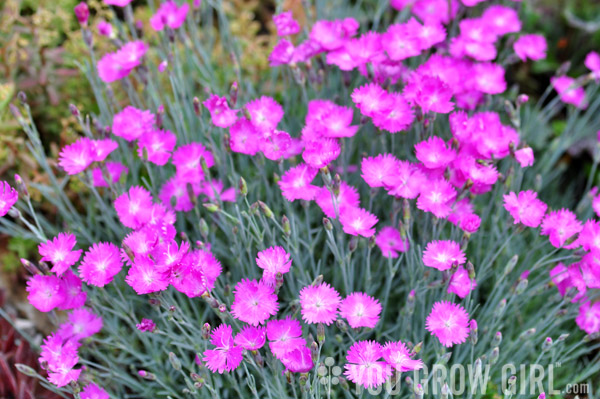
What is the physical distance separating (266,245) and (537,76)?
71.9 inches

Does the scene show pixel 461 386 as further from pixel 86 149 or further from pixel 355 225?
pixel 86 149

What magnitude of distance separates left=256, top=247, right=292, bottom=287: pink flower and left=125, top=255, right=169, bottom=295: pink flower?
9.2 inches

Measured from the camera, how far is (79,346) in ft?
5.21

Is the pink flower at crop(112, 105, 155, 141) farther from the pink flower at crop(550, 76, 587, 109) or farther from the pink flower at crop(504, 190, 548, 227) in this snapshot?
the pink flower at crop(550, 76, 587, 109)

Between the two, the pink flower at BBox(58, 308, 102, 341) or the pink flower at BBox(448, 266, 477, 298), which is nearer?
the pink flower at BBox(448, 266, 477, 298)

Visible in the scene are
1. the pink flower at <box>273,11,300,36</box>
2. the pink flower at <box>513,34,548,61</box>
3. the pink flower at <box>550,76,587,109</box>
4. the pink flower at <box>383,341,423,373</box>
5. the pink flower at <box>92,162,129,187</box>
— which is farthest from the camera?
the pink flower at <box>550,76,587,109</box>

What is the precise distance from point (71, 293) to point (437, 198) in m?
1.00

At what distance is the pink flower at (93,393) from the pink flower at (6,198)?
508mm

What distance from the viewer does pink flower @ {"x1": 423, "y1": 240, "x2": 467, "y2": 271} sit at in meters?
1.42

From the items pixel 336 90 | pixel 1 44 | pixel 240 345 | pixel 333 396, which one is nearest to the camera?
pixel 240 345

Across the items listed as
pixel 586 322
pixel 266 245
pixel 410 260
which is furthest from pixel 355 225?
pixel 586 322

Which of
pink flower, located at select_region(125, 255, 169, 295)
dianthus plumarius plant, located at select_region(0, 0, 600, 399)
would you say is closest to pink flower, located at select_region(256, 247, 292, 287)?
dianthus plumarius plant, located at select_region(0, 0, 600, 399)

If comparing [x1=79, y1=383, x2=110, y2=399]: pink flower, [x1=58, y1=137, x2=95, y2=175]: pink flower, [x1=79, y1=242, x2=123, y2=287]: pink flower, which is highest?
[x1=58, y1=137, x2=95, y2=175]: pink flower

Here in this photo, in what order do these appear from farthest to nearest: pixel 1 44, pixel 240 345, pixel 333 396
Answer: pixel 1 44 < pixel 333 396 < pixel 240 345
